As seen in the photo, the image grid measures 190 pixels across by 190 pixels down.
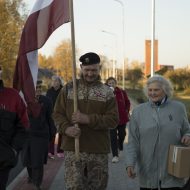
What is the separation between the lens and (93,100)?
16.5 feet

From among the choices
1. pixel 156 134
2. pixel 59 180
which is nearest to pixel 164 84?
pixel 156 134

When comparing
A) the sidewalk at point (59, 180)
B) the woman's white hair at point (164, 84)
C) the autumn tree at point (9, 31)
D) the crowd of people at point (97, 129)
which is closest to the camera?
the crowd of people at point (97, 129)

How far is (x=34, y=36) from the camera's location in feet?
17.9

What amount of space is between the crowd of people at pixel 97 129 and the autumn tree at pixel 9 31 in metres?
37.4

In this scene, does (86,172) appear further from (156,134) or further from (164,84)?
(164,84)

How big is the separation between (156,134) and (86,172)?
2.81ft

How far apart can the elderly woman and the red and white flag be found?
1.29 m

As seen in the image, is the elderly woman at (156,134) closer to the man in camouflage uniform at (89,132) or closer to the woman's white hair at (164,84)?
the woman's white hair at (164,84)

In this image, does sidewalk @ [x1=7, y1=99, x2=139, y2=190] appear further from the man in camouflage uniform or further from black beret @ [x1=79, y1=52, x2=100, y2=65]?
black beret @ [x1=79, y1=52, x2=100, y2=65]

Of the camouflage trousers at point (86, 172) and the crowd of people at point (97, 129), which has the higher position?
the crowd of people at point (97, 129)

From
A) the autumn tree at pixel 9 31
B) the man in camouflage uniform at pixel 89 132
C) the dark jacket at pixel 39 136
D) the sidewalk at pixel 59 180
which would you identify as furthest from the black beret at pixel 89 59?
the autumn tree at pixel 9 31

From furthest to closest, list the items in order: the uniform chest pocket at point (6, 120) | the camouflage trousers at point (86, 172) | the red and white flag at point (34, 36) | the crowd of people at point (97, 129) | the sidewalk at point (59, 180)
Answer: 1. the sidewalk at point (59, 180)
2. the red and white flag at point (34, 36)
3. the camouflage trousers at point (86, 172)
4. the crowd of people at point (97, 129)
5. the uniform chest pocket at point (6, 120)

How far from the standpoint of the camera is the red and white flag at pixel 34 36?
17.8 ft

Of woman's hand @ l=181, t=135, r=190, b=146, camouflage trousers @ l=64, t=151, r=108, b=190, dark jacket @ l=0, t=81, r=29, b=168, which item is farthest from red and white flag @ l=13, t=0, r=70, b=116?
woman's hand @ l=181, t=135, r=190, b=146
